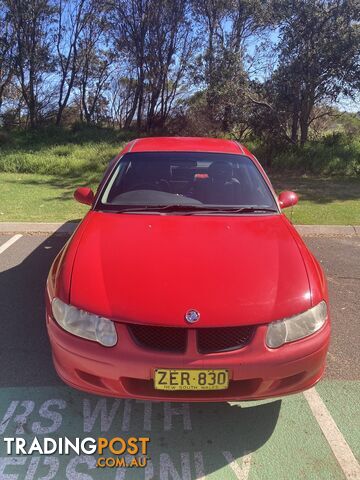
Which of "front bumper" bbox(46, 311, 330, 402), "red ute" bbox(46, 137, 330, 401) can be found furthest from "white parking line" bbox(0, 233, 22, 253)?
"front bumper" bbox(46, 311, 330, 402)

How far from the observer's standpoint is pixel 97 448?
2.39 m

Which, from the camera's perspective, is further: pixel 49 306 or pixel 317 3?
pixel 317 3

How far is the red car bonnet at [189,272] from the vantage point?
2297 millimetres

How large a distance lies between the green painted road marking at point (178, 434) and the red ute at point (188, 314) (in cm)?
35

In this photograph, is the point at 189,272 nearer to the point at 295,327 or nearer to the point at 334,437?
the point at 295,327

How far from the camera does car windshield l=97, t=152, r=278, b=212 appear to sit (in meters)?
3.55

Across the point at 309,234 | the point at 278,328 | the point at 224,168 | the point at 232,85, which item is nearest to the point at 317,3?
the point at 232,85

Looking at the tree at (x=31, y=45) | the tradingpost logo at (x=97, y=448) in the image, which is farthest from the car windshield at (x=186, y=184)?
the tree at (x=31, y=45)

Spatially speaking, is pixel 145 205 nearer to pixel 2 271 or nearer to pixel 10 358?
pixel 10 358

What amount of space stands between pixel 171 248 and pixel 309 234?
4500 millimetres

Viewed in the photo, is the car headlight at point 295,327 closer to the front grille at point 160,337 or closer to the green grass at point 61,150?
the front grille at point 160,337

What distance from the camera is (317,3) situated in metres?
13.5

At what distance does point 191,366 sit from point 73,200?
7447 mm

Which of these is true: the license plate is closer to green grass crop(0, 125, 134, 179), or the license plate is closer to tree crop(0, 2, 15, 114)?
green grass crop(0, 125, 134, 179)
